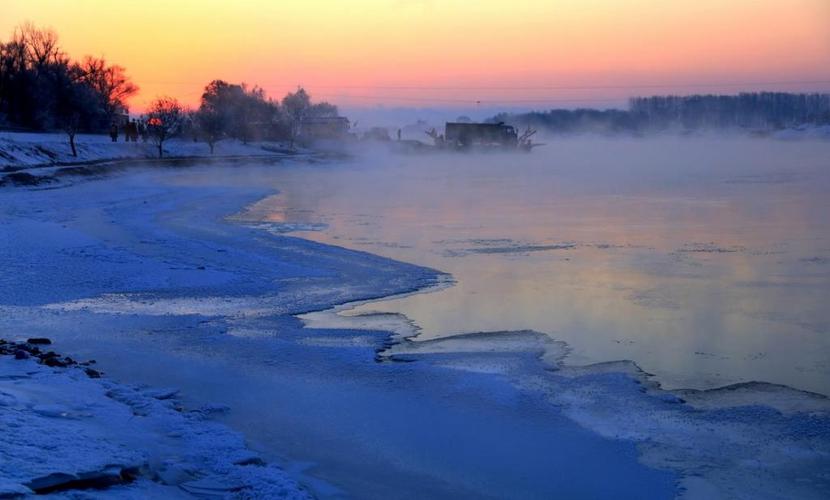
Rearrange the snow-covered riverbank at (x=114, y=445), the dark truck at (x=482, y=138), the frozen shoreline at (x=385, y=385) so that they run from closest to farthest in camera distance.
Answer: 1. the snow-covered riverbank at (x=114, y=445)
2. the frozen shoreline at (x=385, y=385)
3. the dark truck at (x=482, y=138)

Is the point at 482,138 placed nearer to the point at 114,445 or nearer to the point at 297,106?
the point at 297,106

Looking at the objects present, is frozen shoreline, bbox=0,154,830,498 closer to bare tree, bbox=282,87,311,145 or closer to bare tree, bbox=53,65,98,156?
bare tree, bbox=53,65,98,156

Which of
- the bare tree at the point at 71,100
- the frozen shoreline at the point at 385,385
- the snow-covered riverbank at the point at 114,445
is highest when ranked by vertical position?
the bare tree at the point at 71,100

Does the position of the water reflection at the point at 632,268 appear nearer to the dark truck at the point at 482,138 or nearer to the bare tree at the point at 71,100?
the bare tree at the point at 71,100

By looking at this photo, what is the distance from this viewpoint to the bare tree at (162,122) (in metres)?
62.5

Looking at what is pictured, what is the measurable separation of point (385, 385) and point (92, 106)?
63556 mm

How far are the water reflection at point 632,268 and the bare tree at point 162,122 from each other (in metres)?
33.9

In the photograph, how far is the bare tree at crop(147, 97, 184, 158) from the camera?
62509mm

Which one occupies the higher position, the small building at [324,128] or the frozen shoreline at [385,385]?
the small building at [324,128]

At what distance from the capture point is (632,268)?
1437 centimetres

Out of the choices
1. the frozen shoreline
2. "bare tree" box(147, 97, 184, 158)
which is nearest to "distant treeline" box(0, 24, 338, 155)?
"bare tree" box(147, 97, 184, 158)

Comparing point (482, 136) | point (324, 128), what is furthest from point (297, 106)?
point (482, 136)

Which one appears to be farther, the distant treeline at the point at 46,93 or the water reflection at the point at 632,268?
the distant treeline at the point at 46,93

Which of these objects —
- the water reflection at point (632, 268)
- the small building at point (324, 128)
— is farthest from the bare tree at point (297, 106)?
the water reflection at point (632, 268)
